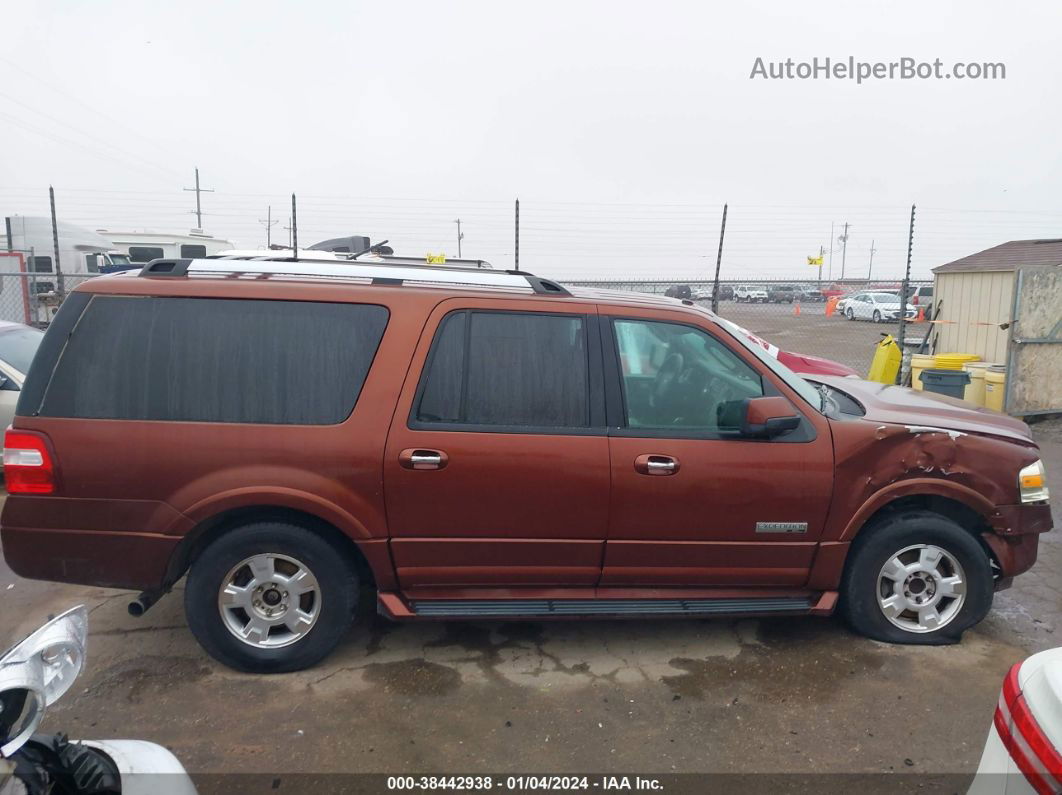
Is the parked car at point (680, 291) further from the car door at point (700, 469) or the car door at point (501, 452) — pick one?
the car door at point (501, 452)

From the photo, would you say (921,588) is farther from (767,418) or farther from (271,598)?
(271,598)

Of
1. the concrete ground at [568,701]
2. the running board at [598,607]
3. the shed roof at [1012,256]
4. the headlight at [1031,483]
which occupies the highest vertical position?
the shed roof at [1012,256]

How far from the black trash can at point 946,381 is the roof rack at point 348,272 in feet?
21.8

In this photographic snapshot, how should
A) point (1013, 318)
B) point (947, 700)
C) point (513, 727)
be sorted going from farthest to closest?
point (1013, 318) < point (947, 700) < point (513, 727)

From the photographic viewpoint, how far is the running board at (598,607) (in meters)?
3.56

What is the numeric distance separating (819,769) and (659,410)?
165 cm

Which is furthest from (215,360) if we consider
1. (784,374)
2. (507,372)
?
(784,374)

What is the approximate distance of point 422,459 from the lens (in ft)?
11.2

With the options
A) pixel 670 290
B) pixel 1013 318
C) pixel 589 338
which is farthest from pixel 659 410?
pixel 670 290

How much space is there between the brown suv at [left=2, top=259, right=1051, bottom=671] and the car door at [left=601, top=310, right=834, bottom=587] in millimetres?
11

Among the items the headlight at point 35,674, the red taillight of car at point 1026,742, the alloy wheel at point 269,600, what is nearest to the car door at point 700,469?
the alloy wheel at point 269,600

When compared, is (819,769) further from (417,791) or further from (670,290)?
(670,290)

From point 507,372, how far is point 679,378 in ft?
2.90

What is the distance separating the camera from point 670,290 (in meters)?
13.0
